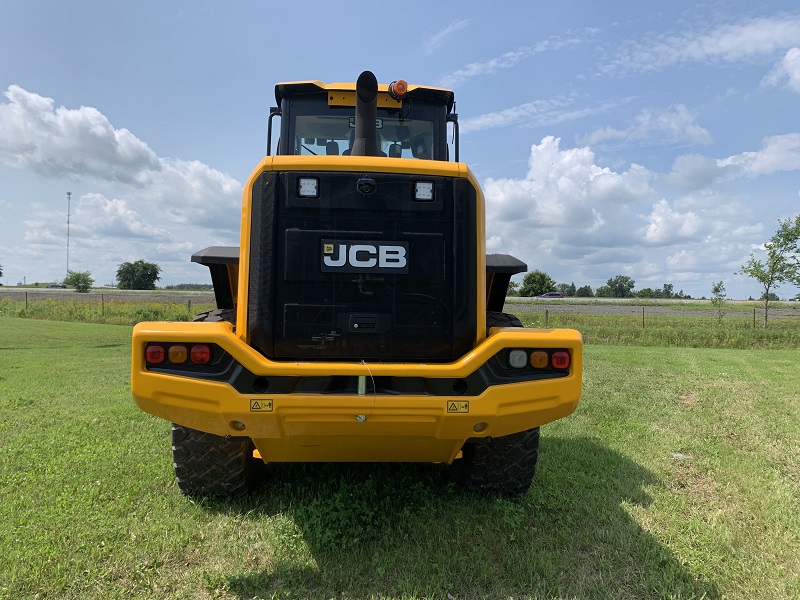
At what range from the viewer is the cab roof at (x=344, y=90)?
13.4ft

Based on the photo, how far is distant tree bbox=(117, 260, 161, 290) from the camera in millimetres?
78125

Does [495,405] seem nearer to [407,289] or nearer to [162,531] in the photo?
[407,289]

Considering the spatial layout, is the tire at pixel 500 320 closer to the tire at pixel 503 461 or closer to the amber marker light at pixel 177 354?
the tire at pixel 503 461

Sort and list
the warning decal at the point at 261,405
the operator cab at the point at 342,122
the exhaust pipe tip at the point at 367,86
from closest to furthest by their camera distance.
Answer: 1. the warning decal at the point at 261,405
2. the exhaust pipe tip at the point at 367,86
3. the operator cab at the point at 342,122

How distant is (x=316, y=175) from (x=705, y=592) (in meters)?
2.68

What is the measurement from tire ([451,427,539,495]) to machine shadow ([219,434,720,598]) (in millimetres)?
97

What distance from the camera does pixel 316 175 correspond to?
9.37 feet

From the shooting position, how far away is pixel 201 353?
267cm

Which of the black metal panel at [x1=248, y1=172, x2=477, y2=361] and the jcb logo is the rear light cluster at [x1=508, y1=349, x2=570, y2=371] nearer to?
the black metal panel at [x1=248, y1=172, x2=477, y2=361]

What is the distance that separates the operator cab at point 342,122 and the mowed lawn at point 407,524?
2307 millimetres

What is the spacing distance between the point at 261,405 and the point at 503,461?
1606 mm

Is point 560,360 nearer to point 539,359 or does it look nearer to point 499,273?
point 539,359

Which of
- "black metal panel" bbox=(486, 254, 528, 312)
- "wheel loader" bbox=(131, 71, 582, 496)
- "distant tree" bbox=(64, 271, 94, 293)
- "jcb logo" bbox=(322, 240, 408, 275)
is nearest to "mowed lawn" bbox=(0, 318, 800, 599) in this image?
"wheel loader" bbox=(131, 71, 582, 496)

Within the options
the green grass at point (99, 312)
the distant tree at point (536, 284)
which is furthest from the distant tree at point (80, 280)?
the distant tree at point (536, 284)
